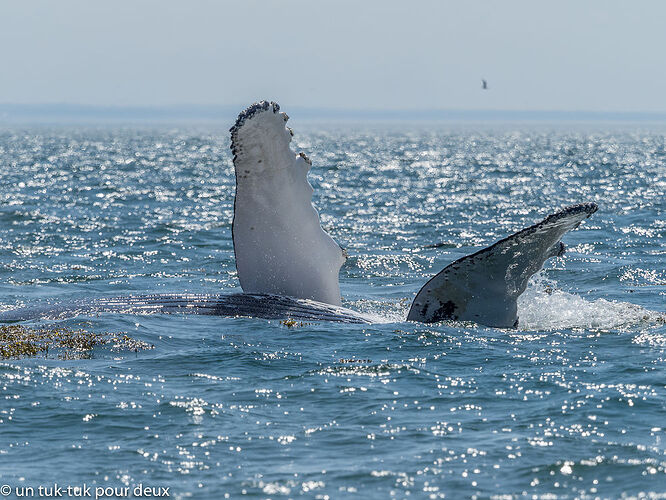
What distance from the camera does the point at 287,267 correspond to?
1219cm

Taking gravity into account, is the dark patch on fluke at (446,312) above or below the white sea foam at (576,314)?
above

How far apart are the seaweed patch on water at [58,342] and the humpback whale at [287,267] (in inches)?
27.2

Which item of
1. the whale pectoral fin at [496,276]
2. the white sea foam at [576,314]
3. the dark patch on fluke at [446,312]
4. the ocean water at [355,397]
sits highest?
the whale pectoral fin at [496,276]

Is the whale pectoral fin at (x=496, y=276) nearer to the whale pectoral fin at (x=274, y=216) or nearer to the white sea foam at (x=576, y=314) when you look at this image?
the white sea foam at (x=576, y=314)

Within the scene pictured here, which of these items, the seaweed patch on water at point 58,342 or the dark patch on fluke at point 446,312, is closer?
the seaweed patch on water at point 58,342

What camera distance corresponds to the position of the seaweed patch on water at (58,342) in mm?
10578

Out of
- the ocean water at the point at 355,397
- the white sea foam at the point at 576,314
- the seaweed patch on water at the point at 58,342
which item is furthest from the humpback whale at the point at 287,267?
the white sea foam at the point at 576,314

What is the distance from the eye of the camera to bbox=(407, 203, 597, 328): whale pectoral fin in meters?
10.6

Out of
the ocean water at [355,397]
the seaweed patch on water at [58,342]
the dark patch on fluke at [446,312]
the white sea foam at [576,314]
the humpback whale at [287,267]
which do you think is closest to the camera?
the ocean water at [355,397]

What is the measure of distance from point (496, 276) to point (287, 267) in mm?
2451

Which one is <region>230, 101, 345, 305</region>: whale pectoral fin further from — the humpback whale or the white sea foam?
the white sea foam

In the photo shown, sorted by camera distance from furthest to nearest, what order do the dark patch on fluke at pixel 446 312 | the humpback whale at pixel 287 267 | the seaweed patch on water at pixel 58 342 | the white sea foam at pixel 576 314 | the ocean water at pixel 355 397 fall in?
the white sea foam at pixel 576 314 < the dark patch on fluke at pixel 446 312 < the humpback whale at pixel 287 267 < the seaweed patch on water at pixel 58 342 < the ocean water at pixel 355 397

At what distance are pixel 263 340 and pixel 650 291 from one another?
7231 millimetres

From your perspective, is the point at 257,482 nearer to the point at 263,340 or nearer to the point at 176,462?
the point at 176,462
